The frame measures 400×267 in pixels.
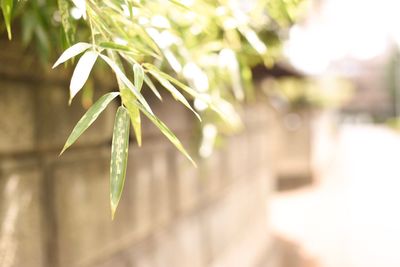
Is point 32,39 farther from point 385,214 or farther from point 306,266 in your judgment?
point 385,214

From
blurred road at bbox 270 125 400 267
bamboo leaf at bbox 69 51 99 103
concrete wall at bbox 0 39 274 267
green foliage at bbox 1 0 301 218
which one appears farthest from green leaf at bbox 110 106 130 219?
blurred road at bbox 270 125 400 267

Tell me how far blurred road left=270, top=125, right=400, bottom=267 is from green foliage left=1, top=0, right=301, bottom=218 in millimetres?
4504

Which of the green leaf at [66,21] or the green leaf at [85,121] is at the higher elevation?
the green leaf at [66,21]

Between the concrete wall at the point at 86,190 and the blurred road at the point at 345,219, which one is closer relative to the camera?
the concrete wall at the point at 86,190

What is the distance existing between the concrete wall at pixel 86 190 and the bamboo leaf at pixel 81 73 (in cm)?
73

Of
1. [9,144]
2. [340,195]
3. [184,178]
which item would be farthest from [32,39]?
[340,195]

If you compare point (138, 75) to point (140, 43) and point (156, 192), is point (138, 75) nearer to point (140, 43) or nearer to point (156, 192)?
point (140, 43)

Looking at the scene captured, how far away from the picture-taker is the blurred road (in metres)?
7.06

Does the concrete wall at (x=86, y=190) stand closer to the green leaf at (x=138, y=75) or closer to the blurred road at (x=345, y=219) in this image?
the green leaf at (x=138, y=75)

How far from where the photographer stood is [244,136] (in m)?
5.53

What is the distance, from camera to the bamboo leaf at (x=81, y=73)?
105cm

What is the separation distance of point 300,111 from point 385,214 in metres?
4.56

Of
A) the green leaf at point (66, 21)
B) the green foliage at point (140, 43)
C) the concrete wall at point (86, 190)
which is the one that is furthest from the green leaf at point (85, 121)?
the concrete wall at point (86, 190)

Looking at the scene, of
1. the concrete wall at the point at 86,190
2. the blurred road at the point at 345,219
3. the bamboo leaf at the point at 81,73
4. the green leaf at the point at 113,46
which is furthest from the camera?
the blurred road at the point at 345,219
